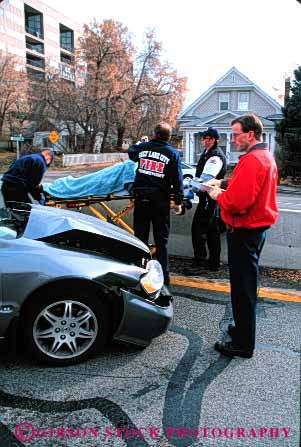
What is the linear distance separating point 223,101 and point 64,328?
35.7 metres

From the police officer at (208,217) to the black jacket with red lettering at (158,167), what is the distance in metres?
0.58

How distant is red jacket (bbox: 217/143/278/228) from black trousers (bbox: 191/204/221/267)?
2.29 meters

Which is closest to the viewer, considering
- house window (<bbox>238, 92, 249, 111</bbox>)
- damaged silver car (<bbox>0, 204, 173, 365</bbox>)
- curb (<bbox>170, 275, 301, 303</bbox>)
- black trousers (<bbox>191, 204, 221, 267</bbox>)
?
damaged silver car (<bbox>0, 204, 173, 365</bbox>)

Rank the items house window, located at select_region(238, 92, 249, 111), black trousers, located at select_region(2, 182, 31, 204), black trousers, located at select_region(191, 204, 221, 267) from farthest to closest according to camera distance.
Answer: house window, located at select_region(238, 92, 249, 111) < black trousers, located at select_region(191, 204, 221, 267) < black trousers, located at select_region(2, 182, 31, 204)

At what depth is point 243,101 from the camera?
1403 inches

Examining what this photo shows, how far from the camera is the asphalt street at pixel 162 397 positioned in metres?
2.42

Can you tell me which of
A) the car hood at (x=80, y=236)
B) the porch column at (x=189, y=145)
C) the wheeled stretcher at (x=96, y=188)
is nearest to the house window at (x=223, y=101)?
the porch column at (x=189, y=145)

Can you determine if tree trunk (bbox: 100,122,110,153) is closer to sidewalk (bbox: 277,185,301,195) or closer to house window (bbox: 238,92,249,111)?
house window (bbox: 238,92,249,111)

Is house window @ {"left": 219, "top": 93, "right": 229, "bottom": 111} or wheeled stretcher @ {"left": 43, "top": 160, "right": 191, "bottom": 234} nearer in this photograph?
wheeled stretcher @ {"left": 43, "top": 160, "right": 191, "bottom": 234}

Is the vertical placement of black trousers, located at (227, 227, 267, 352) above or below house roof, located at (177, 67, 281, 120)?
below

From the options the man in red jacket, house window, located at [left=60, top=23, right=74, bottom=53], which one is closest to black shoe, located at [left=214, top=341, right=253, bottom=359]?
the man in red jacket

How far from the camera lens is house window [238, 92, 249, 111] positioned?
3550 centimetres

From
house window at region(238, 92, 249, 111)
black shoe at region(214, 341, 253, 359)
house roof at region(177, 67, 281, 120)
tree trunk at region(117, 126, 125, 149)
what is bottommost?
black shoe at region(214, 341, 253, 359)

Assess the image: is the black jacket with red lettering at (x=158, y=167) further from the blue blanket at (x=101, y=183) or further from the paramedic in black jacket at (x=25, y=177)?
the paramedic in black jacket at (x=25, y=177)
